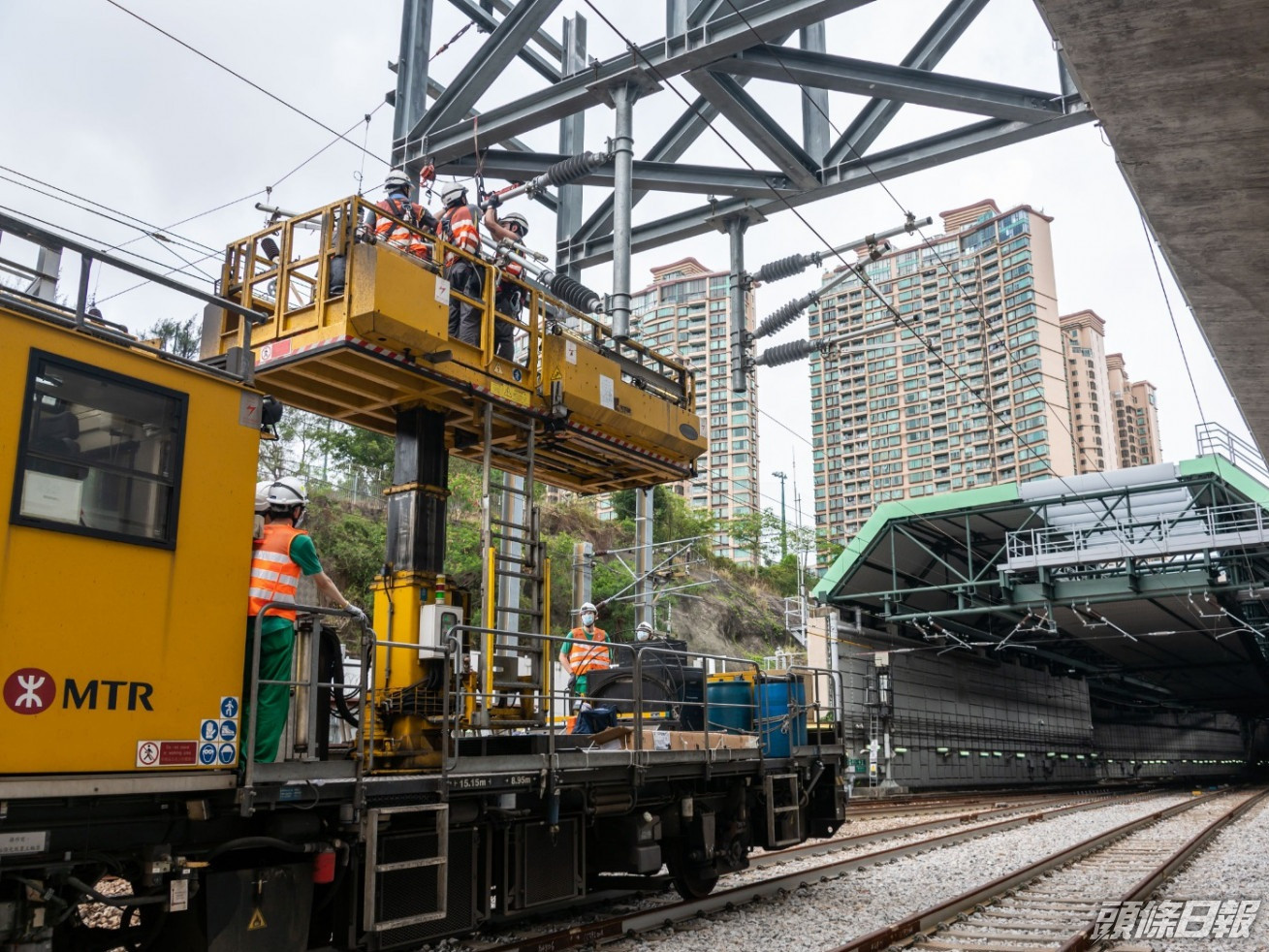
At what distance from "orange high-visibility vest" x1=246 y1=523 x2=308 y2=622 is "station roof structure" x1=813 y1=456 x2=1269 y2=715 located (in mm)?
21090

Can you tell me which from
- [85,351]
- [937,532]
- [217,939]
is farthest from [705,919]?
[937,532]

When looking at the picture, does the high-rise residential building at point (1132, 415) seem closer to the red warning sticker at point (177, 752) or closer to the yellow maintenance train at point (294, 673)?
the yellow maintenance train at point (294, 673)

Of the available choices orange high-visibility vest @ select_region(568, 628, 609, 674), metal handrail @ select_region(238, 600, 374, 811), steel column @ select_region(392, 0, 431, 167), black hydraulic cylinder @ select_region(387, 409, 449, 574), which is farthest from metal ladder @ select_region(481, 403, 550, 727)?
steel column @ select_region(392, 0, 431, 167)

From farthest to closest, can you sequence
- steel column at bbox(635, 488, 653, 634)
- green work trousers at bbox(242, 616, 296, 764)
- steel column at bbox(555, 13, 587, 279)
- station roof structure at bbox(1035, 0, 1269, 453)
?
1. steel column at bbox(555, 13, 587, 279)
2. steel column at bbox(635, 488, 653, 634)
3. station roof structure at bbox(1035, 0, 1269, 453)
4. green work trousers at bbox(242, 616, 296, 764)

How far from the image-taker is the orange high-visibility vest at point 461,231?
9.37 metres

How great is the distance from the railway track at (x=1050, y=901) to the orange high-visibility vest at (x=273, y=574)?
4543 millimetres

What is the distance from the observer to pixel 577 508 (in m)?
40.6

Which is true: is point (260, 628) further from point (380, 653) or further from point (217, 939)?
point (380, 653)

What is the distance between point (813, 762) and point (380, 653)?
5.09 meters

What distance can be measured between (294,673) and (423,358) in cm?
304

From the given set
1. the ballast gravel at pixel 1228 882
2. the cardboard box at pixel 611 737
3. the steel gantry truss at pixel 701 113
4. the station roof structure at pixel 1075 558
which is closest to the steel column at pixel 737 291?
the steel gantry truss at pixel 701 113

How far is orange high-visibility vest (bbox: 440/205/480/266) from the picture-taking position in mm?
9367

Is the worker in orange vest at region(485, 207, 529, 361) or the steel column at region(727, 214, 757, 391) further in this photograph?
the steel column at region(727, 214, 757, 391)

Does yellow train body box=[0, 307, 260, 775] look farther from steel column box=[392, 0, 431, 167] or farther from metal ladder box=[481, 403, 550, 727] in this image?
steel column box=[392, 0, 431, 167]
